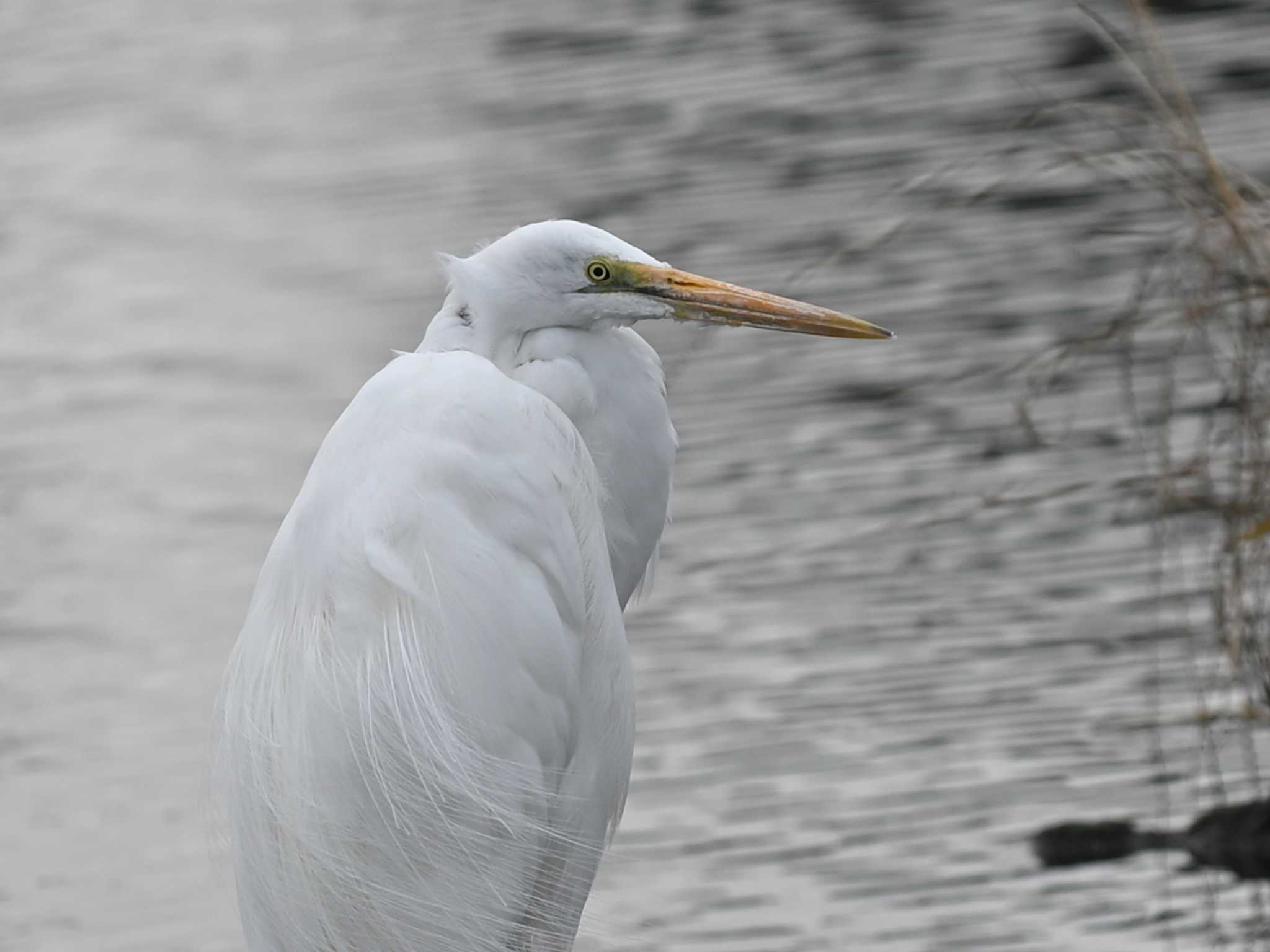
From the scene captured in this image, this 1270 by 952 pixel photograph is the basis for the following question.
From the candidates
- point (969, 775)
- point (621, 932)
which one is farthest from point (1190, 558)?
point (621, 932)

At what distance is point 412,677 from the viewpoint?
276cm

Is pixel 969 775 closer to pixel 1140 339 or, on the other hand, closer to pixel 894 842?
pixel 894 842

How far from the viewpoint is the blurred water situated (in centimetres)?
464

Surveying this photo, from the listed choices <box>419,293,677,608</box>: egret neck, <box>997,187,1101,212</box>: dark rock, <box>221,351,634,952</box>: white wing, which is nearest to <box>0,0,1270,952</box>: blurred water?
<box>997,187,1101,212</box>: dark rock

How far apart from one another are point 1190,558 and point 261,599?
306 cm

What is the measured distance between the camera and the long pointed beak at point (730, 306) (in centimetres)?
295

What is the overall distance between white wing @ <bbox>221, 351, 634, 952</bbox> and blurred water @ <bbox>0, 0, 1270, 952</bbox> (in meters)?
0.35

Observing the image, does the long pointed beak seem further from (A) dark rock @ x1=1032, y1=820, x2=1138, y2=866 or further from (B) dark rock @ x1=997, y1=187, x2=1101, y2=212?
(B) dark rock @ x1=997, y1=187, x2=1101, y2=212

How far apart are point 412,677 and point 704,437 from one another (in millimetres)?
3967

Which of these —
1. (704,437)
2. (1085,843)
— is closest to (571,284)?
(1085,843)

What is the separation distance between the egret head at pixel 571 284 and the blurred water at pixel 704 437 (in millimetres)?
846

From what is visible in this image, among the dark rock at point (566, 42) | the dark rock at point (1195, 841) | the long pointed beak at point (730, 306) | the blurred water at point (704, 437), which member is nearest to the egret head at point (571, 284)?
the long pointed beak at point (730, 306)

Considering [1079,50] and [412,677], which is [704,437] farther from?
[412,677]

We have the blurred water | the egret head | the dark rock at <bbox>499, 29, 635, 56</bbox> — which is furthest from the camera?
the dark rock at <bbox>499, 29, 635, 56</bbox>
